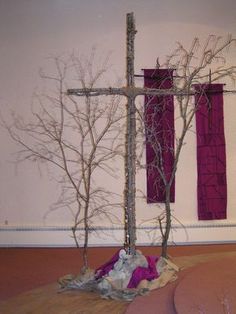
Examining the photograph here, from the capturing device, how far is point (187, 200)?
5.45 meters

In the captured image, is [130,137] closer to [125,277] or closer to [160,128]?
[125,277]

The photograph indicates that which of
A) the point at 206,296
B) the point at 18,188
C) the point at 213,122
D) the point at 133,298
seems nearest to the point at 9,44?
the point at 18,188

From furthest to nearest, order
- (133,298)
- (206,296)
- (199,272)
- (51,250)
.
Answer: (51,250) < (199,272) < (133,298) < (206,296)

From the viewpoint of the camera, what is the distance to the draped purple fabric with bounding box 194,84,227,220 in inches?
213

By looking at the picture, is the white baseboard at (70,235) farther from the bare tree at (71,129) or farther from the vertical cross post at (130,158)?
the vertical cross post at (130,158)

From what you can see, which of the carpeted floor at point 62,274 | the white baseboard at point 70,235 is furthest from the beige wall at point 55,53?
the carpeted floor at point 62,274

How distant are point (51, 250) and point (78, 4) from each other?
3548 millimetres

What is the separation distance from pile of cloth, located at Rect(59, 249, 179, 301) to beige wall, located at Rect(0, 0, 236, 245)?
1776 millimetres

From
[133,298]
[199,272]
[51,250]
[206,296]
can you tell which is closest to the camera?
[206,296]

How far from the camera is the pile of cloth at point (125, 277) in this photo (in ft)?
10.6

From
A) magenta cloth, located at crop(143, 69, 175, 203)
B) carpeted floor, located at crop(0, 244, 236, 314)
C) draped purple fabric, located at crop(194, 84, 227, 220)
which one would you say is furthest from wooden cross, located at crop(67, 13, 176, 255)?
draped purple fabric, located at crop(194, 84, 227, 220)

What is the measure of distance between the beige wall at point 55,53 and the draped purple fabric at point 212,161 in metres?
0.29

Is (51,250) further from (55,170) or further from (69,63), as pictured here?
(69,63)

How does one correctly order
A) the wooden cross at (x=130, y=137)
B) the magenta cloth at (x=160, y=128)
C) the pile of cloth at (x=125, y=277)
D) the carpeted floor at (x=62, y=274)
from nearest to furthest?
the carpeted floor at (x=62, y=274) < the pile of cloth at (x=125, y=277) < the wooden cross at (x=130, y=137) < the magenta cloth at (x=160, y=128)
